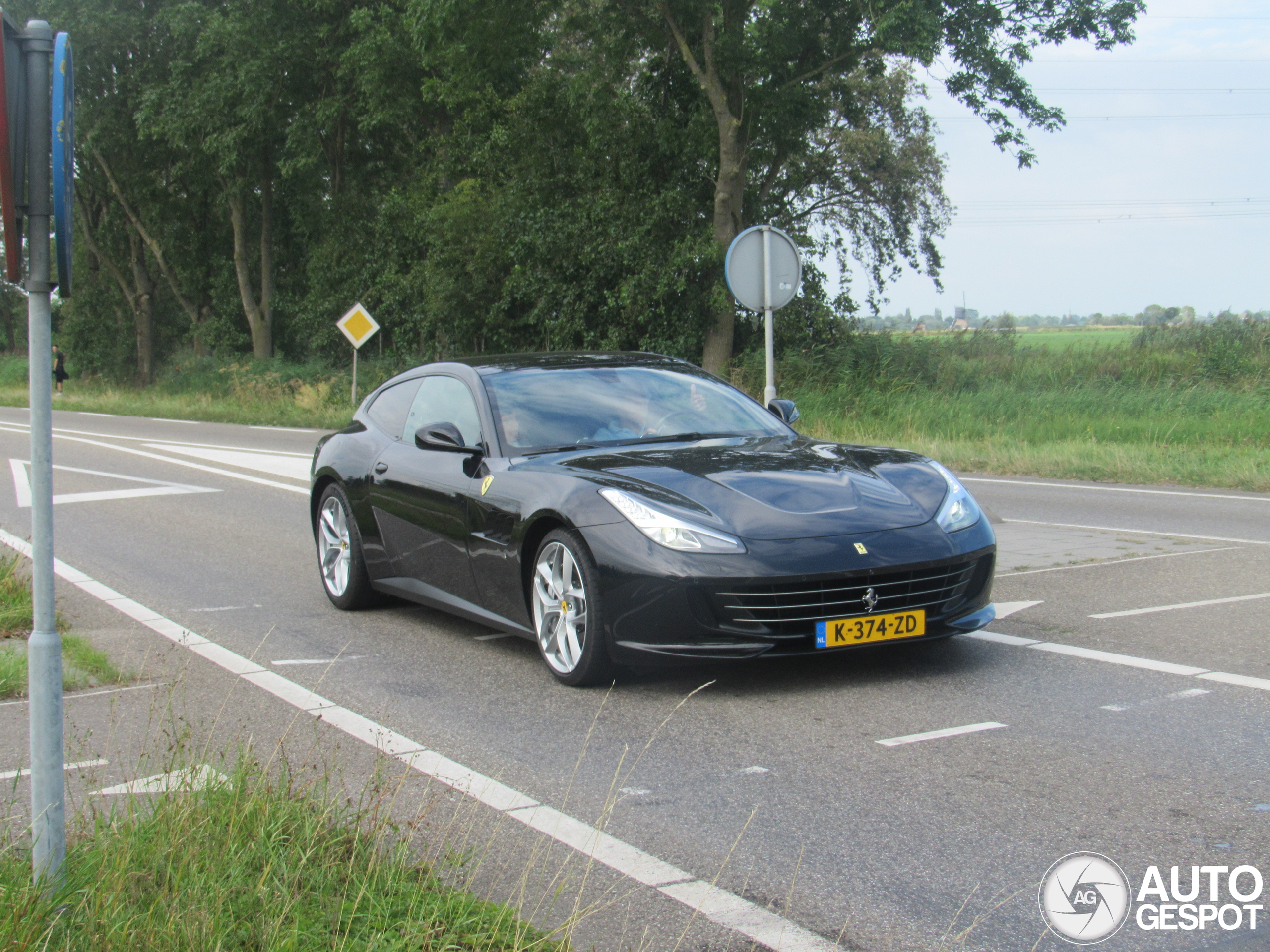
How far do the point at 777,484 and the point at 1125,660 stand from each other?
1789 millimetres

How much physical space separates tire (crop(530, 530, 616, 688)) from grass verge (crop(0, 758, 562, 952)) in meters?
2.05

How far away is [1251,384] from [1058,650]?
16879mm

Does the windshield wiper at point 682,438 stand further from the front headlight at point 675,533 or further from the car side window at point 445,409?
the front headlight at point 675,533

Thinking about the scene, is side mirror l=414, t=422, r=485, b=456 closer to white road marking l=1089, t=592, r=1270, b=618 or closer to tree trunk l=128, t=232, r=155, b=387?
white road marking l=1089, t=592, r=1270, b=618

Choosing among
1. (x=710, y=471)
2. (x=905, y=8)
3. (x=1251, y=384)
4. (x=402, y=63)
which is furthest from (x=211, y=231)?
(x=710, y=471)

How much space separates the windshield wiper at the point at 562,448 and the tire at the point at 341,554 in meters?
1.70

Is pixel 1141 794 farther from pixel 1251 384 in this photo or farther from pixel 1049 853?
pixel 1251 384

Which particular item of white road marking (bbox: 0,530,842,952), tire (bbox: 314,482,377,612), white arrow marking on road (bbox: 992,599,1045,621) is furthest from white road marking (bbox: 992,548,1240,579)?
white road marking (bbox: 0,530,842,952)

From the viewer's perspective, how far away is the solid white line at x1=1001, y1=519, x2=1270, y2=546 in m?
9.63

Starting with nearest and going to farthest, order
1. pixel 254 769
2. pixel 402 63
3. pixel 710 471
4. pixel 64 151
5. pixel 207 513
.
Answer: pixel 64 151
pixel 254 769
pixel 710 471
pixel 207 513
pixel 402 63

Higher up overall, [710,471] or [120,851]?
[710,471]

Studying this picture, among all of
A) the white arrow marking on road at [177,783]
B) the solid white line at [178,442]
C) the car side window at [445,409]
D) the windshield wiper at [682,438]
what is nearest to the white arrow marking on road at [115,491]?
the solid white line at [178,442]

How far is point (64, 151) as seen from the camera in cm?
287

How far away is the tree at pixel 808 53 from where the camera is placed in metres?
22.3
